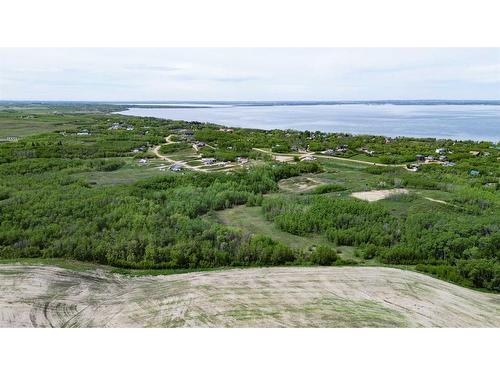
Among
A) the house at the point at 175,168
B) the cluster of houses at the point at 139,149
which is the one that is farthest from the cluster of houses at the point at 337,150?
the cluster of houses at the point at 139,149

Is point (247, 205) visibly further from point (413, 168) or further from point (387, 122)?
point (387, 122)

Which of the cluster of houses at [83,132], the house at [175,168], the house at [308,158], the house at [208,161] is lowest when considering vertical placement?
the house at [175,168]

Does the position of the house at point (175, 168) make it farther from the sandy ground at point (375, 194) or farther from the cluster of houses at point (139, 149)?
the sandy ground at point (375, 194)

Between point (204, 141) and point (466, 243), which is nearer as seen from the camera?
point (466, 243)

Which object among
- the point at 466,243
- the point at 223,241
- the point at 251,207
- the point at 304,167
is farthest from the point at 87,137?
the point at 466,243

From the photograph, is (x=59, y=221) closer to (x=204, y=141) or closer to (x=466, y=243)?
(x=466, y=243)

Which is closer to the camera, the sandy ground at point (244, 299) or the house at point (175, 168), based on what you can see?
the sandy ground at point (244, 299)

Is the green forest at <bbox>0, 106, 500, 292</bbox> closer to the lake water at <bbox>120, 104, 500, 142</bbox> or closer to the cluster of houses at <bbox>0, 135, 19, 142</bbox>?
the cluster of houses at <bbox>0, 135, 19, 142</bbox>
